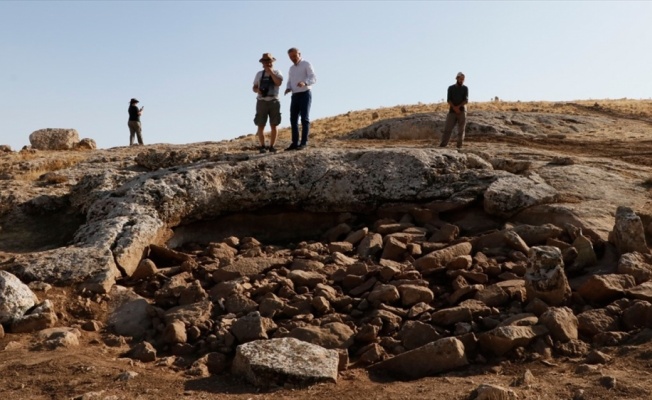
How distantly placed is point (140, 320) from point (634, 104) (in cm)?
2954

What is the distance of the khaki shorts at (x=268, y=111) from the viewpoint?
970cm

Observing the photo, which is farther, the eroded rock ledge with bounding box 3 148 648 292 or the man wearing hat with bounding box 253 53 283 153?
the man wearing hat with bounding box 253 53 283 153

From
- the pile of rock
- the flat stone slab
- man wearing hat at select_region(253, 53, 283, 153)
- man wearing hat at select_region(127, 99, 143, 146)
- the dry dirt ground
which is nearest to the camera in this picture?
the dry dirt ground

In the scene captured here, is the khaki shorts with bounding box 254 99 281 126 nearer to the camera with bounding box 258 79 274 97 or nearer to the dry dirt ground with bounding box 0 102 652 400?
the camera with bounding box 258 79 274 97

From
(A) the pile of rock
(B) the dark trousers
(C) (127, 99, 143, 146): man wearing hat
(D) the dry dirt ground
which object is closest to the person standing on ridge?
(B) the dark trousers

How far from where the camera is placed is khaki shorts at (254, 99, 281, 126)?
31.8ft

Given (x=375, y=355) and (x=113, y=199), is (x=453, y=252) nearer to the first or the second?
(x=375, y=355)

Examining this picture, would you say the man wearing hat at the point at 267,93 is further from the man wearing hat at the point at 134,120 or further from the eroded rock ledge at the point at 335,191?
the man wearing hat at the point at 134,120

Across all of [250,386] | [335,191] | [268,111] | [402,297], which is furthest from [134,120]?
[250,386]

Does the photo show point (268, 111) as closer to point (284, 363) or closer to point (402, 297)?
point (402, 297)

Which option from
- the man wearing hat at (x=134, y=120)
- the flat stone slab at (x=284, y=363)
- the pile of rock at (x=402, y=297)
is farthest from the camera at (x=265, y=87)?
the man wearing hat at (x=134, y=120)

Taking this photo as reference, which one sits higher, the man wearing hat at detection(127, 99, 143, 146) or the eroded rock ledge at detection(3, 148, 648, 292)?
the man wearing hat at detection(127, 99, 143, 146)

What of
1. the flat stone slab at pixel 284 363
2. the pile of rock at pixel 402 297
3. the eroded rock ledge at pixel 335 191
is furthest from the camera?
the eroded rock ledge at pixel 335 191

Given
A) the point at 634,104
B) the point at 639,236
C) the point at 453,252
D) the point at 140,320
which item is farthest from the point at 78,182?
the point at 634,104
